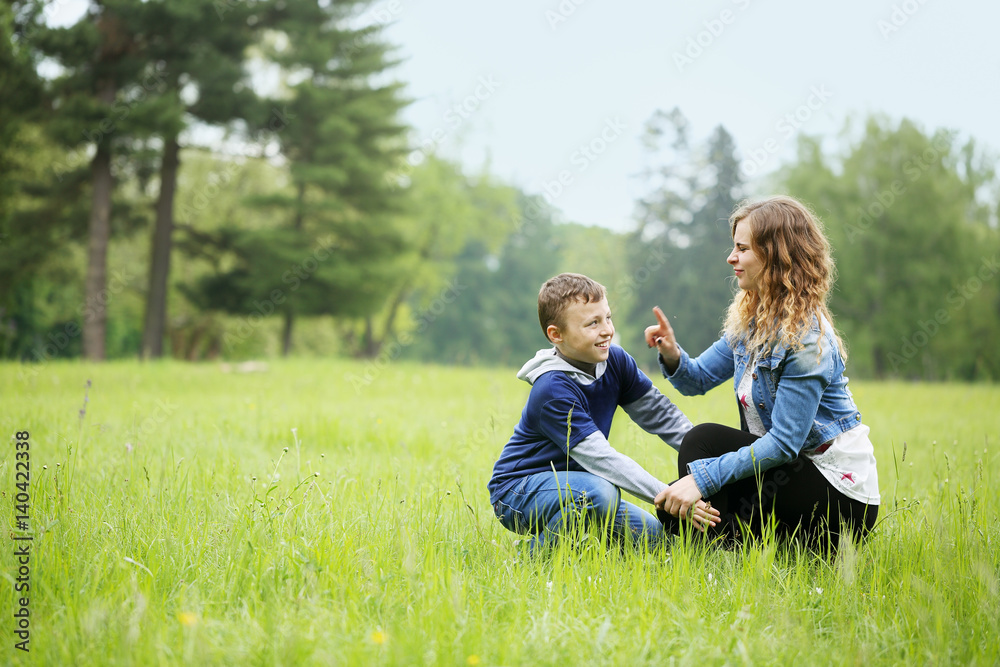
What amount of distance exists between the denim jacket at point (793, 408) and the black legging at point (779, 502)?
10 centimetres

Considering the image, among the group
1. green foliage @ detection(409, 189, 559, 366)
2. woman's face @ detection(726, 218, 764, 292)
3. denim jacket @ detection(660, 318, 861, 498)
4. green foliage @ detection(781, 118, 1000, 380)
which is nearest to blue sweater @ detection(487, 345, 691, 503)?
denim jacket @ detection(660, 318, 861, 498)

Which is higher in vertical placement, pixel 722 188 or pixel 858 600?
pixel 722 188

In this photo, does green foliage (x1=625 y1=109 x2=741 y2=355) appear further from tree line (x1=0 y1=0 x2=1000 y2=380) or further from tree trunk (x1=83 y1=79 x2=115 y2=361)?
tree trunk (x1=83 y1=79 x2=115 y2=361)

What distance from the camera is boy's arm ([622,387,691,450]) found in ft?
9.48

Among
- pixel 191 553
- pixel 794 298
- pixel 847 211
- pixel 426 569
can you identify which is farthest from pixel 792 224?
pixel 847 211

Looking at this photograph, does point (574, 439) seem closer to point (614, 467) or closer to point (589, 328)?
point (614, 467)

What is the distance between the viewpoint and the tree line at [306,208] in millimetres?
12688

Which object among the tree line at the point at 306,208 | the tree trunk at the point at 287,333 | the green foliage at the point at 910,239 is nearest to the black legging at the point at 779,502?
the tree line at the point at 306,208

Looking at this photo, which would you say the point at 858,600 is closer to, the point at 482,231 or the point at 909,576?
the point at 909,576

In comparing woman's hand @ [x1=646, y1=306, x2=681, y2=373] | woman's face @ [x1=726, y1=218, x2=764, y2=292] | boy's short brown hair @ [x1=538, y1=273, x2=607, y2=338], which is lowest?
woman's hand @ [x1=646, y1=306, x2=681, y2=373]

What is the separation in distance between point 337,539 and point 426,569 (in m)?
0.45

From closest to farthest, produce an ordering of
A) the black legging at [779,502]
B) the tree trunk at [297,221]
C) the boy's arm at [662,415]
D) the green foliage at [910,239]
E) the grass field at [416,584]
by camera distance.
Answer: the grass field at [416,584]
the black legging at [779,502]
the boy's arm at [662,415]
the tree trunk at [297,221]
the green foliage at [910,239]

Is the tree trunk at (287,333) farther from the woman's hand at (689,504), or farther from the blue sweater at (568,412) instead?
the woman's hand at (689,504)

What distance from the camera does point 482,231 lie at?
3459 cm
